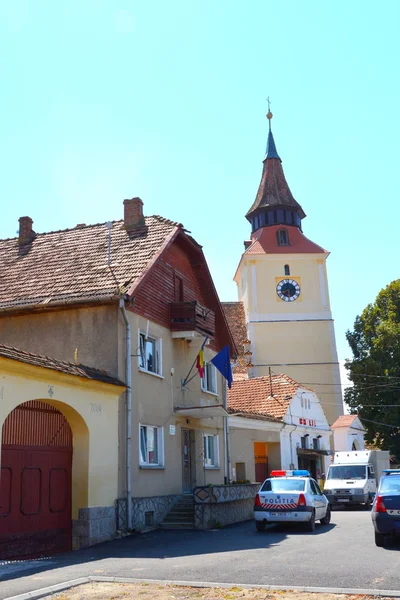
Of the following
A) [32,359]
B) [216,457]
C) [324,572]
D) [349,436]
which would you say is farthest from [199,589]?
[349,436]

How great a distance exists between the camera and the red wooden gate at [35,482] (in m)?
14.0

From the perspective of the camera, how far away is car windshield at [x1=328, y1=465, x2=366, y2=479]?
94.8ft

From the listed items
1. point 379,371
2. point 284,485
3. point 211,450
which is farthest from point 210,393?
point 379,371

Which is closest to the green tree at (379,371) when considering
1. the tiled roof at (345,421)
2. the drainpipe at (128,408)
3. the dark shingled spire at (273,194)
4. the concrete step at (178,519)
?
the tiled roof at (345,421)

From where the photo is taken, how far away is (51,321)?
19.2m

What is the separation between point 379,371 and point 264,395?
522 inches

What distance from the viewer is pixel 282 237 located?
2242 inches

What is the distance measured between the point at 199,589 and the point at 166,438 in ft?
37.1

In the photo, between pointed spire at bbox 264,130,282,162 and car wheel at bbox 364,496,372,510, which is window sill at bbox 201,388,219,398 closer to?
car wheel at bbox 364,496,372,510

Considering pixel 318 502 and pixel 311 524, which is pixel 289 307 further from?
pixel 311 524

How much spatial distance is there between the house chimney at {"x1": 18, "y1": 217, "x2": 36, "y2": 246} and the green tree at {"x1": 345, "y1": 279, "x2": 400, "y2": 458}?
29.5m

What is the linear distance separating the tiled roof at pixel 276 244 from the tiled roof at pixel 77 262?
32.8m

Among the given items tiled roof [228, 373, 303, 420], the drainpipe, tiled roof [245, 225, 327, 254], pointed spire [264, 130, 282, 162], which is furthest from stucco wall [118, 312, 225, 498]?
pointed spire [264, 130, 282, 162]

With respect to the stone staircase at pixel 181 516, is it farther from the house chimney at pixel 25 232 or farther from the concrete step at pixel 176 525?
the house chimney at pixel 25 232
